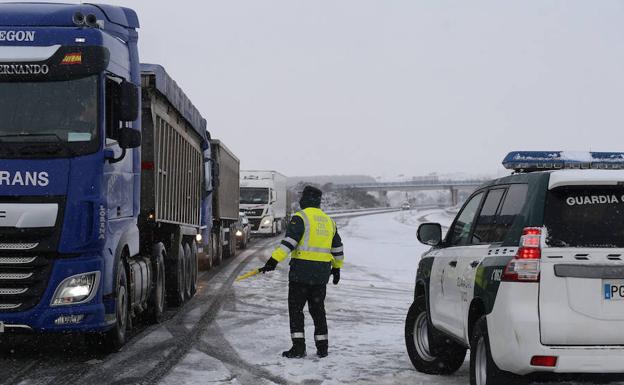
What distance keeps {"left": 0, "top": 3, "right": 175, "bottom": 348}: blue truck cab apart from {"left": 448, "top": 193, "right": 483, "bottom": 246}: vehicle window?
11.2 feet

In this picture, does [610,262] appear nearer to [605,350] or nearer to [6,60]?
[605,350]

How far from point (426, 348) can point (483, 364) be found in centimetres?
213

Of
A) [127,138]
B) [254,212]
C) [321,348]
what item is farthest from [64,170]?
[254,212]

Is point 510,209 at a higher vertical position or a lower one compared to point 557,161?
lower

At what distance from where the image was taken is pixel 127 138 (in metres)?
8.48

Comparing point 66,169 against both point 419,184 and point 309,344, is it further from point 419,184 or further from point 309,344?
point 419,184

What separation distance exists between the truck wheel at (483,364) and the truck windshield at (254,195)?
3425 cm

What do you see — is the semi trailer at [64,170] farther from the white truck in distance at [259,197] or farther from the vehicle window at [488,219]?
the white truck in distance at [259,197]

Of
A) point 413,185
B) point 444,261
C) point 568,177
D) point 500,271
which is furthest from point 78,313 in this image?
point 413,185

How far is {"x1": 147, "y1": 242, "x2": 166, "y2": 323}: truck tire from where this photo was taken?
1140 centimetres

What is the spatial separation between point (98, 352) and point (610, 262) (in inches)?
222

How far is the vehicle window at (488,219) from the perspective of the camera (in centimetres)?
627

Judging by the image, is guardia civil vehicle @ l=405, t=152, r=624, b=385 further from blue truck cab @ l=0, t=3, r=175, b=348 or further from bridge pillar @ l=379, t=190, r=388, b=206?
bridge pillar @ l=379, t=190, r=388, b=206

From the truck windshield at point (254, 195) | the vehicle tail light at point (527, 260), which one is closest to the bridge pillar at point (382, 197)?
the truck windshield at point (254, 195)
